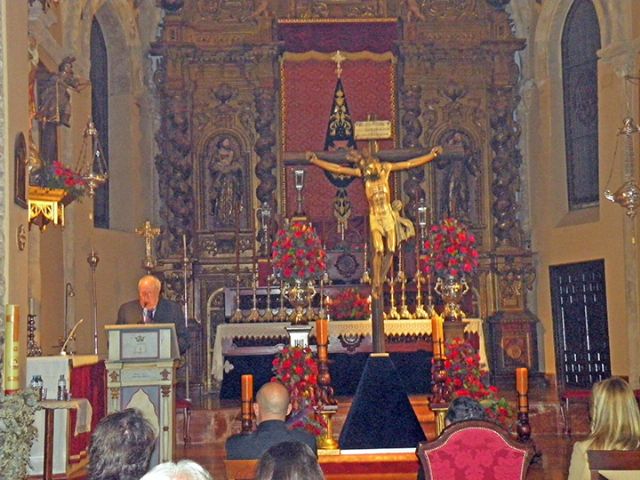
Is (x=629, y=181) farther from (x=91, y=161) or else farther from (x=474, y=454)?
(x=474, y=454)

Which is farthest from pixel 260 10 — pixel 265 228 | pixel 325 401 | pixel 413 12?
pixel 325 401

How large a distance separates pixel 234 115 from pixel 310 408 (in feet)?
31.2

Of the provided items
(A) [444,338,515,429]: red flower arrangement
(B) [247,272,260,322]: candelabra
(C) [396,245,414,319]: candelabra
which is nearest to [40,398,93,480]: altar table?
(A) [444,338,515,429]: red flower arrangement

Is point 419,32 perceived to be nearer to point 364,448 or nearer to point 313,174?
point 313,174

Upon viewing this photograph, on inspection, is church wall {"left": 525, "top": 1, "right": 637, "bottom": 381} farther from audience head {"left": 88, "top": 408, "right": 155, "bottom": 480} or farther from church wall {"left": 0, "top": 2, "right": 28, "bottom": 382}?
audience head {"left": 88, "top": 408, "right": 155, "bottom": 480}

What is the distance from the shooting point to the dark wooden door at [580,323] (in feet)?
59.3

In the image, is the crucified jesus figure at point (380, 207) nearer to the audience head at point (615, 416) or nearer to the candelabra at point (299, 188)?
the candelabra at point (299, 188)

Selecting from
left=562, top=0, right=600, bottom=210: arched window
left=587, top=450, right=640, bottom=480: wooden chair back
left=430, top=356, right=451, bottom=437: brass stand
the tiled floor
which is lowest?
the tiled floor

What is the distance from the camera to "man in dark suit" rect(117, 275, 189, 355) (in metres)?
11.2

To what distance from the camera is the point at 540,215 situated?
2012 cm

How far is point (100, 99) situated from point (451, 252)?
6.68 m

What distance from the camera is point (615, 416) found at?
20.4 ft

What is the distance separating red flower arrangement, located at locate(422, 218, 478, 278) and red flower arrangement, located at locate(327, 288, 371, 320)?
123 centimetres

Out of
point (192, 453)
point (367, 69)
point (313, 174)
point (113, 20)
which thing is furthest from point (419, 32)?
point (192, 453)
